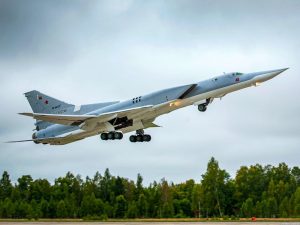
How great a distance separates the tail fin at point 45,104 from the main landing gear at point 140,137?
6.20 meters

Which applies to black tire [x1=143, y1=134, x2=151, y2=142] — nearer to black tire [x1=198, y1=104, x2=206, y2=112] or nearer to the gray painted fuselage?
the gray painted fuselage

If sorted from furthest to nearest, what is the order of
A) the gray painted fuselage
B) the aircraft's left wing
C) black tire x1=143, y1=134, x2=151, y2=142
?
black tire x1=143, y1=134, x2=151, y2=142 < the aircraft's left wing < the gray painted fuselage

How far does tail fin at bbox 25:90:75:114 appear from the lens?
53188 millimetres

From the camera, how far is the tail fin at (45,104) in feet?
174

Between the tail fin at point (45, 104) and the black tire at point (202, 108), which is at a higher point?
the tail fin at point (45, 104)

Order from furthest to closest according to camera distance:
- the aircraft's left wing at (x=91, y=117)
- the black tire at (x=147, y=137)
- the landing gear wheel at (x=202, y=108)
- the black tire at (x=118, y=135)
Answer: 1. the black tire at (x=147, y=137)
2. the black tire at (x=118, y=135)
3. the aircraft's left wing at (x=91, y=117)
4. the landing gear wheel at (x=202, y=108)

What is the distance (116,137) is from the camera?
48375 millimetres

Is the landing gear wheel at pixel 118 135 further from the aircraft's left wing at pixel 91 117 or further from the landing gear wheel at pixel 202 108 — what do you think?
the landing gear wheel at pixel 202 108

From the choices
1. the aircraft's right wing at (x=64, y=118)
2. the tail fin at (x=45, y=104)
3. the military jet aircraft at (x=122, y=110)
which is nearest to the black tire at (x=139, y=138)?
the military jet aircraft at (x=122, y=110)

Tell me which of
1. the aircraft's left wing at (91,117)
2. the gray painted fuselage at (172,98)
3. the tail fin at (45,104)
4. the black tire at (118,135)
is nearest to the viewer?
the gray painted fuselage at (172,98)

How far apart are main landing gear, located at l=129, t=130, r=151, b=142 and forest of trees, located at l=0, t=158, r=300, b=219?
25895mm

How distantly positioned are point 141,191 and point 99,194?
27.6ft

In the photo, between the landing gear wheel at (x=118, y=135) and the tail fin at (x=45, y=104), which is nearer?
the landing gear wheel at (x=118, y=135)

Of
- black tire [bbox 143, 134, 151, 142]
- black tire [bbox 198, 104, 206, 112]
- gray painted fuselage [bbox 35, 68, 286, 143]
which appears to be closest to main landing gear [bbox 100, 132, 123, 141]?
gray painted fuselage [bbox 35, 68, 286, 143]
